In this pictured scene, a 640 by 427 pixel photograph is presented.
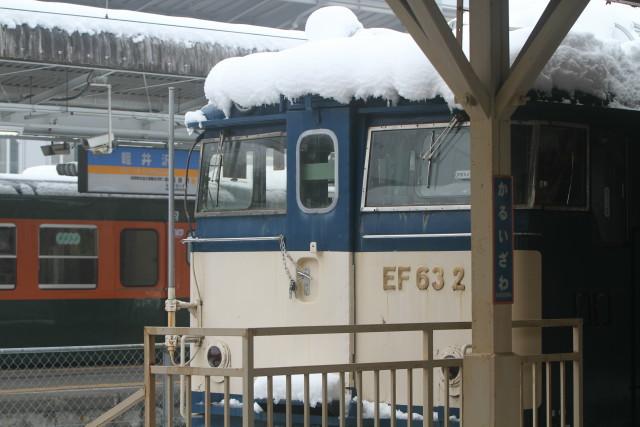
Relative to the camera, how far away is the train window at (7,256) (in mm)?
16625

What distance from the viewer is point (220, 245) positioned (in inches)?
376

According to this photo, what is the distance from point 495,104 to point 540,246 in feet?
5.49

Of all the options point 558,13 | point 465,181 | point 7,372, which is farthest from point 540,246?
point 7,372

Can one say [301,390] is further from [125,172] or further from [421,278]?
[125,172]

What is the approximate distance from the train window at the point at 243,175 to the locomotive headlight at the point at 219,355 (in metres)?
1.06

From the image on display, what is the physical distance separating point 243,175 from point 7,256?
8.09m

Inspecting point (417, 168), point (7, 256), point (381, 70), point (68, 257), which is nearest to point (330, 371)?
point (417, 168)

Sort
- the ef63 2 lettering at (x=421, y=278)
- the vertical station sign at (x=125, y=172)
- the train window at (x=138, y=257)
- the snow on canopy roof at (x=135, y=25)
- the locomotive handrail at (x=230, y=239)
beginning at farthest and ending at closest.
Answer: the train window at (x=138, y=257) → the vertical station sign at (x=125, y=172) → the snow on canopy roof at (x=135, y=25) → the locomotive handrail at (x=230, y=239) → the ef63 2 lettering at (x=421, y=278)

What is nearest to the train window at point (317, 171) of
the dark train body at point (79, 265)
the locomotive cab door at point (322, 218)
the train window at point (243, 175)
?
the locomotive cab door at point (322, 218)

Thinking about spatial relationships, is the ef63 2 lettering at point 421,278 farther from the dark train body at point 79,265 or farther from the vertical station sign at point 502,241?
the dark train body at point 79,265

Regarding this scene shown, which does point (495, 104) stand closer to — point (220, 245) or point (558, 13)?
point (558, 13)

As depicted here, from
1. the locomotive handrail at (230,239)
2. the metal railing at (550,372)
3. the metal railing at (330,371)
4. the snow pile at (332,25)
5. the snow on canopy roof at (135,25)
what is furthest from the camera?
the snow on canopy roof at (135,25)

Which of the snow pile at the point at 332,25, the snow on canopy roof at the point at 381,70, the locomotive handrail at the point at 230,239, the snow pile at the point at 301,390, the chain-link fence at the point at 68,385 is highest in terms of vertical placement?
the snow pile at the point at 332,25

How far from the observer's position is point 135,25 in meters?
15.9
